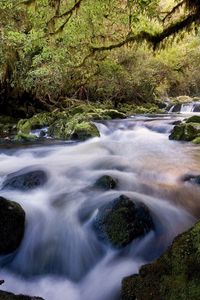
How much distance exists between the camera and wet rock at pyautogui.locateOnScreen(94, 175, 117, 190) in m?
6.10

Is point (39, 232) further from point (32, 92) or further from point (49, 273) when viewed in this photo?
point (32, 92)

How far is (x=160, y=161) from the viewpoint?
27.3ft

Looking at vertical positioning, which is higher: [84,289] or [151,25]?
[151,25]

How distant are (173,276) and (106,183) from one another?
10.3ft

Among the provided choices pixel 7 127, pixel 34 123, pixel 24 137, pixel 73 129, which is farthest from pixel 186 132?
pixel 7 127

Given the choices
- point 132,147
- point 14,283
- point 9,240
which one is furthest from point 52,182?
point 132,147

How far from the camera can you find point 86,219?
5062 millimetres

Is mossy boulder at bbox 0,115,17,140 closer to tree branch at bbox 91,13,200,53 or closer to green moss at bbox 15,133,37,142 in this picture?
green moss at bbox 15,133,37,142

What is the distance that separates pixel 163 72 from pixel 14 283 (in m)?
23.1

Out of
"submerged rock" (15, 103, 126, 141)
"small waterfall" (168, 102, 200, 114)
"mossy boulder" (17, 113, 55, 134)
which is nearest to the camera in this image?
"submerged rock" (15, 103, 126, 141)

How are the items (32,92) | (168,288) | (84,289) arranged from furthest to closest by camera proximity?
(32,92)
(84,289)
(168,288)

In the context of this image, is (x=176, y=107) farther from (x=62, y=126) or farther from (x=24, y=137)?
(x=24, y=137)

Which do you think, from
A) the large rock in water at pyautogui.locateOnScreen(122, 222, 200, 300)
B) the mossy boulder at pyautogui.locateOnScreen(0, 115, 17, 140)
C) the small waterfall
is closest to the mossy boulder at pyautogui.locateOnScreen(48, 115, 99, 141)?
the mossy boulder at pyautogui.locateOnScreen(0, 115, 17, 140)

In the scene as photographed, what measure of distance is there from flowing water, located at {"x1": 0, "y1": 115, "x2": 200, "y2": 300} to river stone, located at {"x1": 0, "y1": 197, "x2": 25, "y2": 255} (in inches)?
4.3
